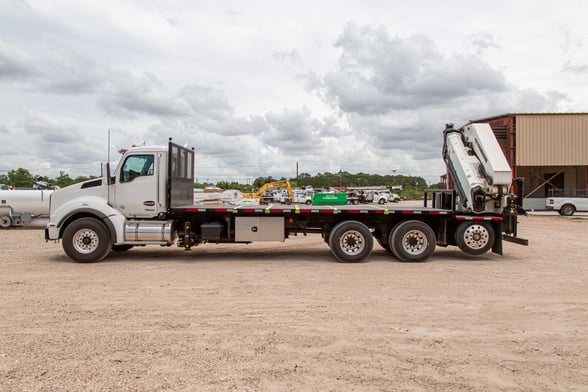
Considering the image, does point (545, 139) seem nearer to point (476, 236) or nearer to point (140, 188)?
Result: point (476, 236)

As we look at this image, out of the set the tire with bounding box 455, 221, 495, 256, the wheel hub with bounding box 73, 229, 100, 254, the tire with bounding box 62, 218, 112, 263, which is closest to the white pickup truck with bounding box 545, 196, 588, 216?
the tire with bounding box 455, 221, 495, 256

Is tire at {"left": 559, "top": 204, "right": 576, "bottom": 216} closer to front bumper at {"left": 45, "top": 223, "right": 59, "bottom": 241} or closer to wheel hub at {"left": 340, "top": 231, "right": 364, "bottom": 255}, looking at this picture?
wheel hub at {"left": 340, "top": 231, "right": 364, "bottom": 255}

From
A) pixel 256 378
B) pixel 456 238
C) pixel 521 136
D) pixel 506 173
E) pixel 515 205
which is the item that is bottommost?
pixel 256 378

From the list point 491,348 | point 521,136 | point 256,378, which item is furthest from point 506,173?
point 521,136

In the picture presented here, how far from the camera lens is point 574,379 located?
14.1 ft

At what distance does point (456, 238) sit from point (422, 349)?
22.3ft

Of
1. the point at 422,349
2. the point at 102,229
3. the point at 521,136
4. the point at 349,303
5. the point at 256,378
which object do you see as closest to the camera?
the point at 256,378

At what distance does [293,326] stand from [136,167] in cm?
687

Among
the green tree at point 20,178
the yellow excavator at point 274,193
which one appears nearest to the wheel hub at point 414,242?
the yellow excavator at point 274,193

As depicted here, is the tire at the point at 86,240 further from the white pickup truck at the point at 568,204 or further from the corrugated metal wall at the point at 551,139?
the corrugated metal wall at the point at 551,139

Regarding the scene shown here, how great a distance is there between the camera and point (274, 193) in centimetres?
5000

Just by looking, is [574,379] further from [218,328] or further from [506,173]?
[506,173]

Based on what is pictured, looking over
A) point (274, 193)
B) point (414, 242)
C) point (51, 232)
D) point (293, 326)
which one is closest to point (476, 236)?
point (414, 242)

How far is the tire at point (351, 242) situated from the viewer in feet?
36.0
